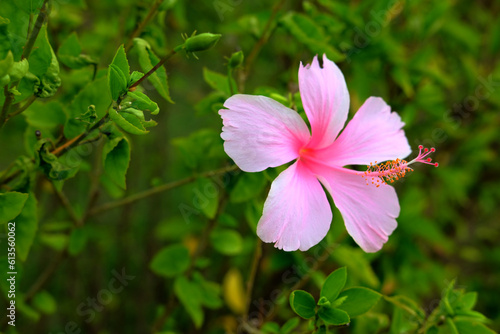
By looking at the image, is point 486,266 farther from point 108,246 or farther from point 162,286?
point 108,246

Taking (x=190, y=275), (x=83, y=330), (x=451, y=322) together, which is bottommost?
(x=83, y=330)

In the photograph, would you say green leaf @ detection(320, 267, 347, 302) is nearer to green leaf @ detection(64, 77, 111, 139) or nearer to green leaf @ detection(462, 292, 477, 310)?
green leaf @ detection(462, 292, 477, 310)

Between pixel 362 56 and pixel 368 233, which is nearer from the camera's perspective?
pixel 368 233

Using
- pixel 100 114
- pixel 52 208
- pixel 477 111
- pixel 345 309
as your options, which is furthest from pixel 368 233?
pixel 52 208

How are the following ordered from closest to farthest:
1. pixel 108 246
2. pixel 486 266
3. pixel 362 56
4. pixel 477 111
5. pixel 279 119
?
pixel 279 119 → pixel 362 56 → pixel 477 111 → pixel 108 246 → pixel 486 266

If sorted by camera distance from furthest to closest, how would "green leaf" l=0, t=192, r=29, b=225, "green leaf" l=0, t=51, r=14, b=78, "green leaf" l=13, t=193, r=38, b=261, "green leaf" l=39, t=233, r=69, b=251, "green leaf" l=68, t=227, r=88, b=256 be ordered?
"green leaf" l=39, t=233, r=69, b=251
"green leaf" l=68, t=227, r=88, b=256
"green leaf" l=13, t=193, r=38, b=261
"green leaf" l=0, t=192, r=29, b=225
"green leaf" l=0, t=51, r=14, b=78

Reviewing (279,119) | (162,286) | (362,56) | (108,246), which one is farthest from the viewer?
(108,246)

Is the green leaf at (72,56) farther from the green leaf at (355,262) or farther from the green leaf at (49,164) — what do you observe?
the green leaf at (355,262)

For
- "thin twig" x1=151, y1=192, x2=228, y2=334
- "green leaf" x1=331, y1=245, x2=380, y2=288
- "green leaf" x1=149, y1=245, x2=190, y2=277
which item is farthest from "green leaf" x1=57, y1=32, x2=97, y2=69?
"green leaf" x1=331, y1=245, x2=380, y2=288
